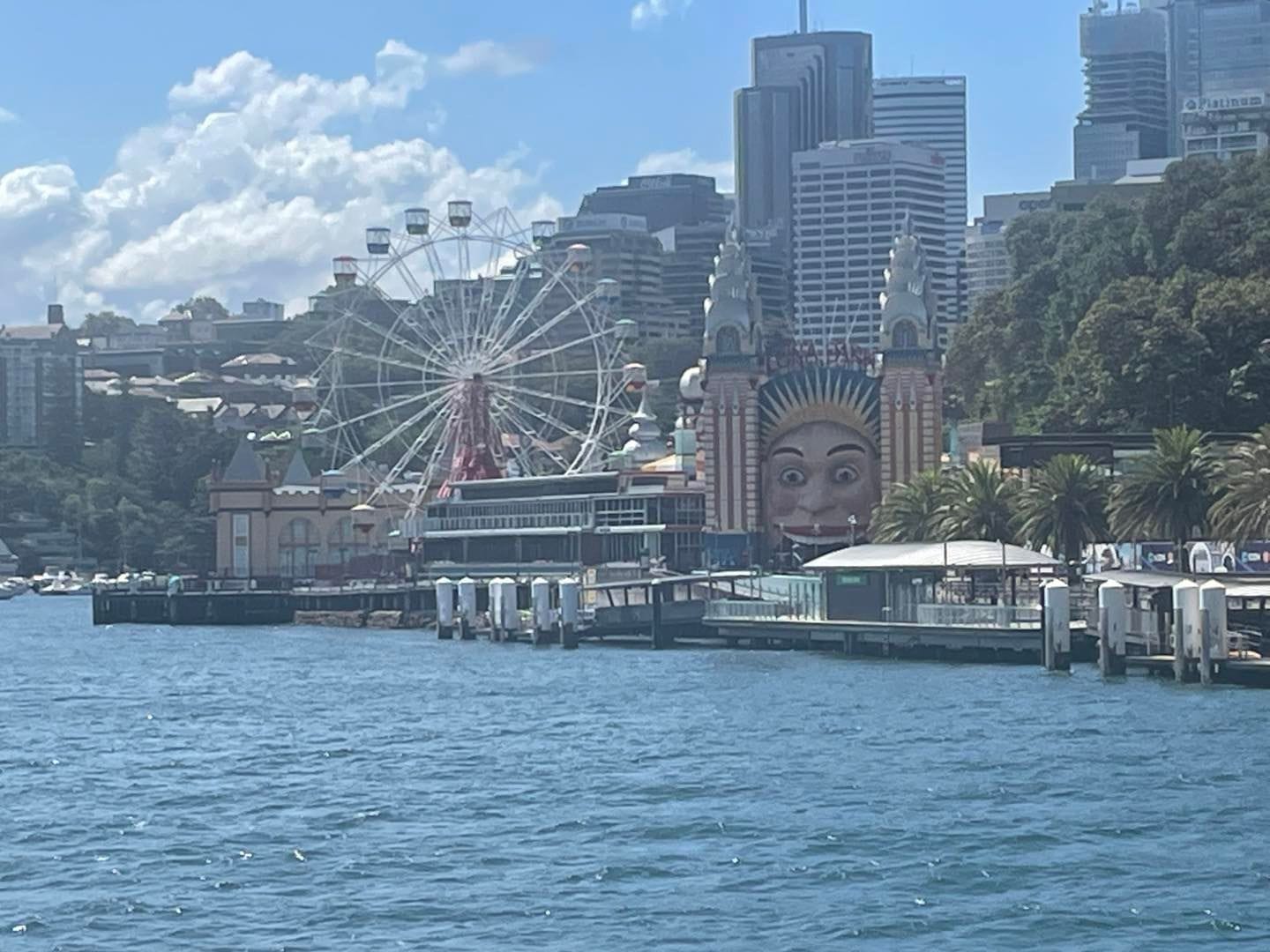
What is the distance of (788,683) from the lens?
3568 inches

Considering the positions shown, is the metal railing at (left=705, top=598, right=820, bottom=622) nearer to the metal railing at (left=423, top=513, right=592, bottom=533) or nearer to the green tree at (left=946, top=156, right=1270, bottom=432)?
the green tree at (left=946, top=156, right=1270, bottom=432)

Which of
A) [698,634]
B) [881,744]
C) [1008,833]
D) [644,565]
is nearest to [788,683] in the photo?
[881,744]

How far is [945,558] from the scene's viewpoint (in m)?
101

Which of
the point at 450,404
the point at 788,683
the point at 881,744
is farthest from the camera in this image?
the point at 450,404

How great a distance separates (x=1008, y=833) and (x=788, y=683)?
38180mm

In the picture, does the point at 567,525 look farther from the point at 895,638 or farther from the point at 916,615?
the point at 895,638

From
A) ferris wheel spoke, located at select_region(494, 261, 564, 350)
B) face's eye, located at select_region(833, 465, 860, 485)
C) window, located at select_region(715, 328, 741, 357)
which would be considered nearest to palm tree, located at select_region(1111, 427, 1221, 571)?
face's eye, located at select_region(833, 465, 860, 485)

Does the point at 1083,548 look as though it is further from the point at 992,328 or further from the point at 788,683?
the point at 992,328

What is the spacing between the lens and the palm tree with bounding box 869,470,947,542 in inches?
4897

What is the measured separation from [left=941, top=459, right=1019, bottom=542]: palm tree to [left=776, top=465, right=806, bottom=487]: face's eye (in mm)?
34783

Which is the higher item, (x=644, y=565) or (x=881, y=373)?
(x=881, y=373)

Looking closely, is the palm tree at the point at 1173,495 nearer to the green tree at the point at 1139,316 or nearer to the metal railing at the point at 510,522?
the green tree at the point at 1139,316

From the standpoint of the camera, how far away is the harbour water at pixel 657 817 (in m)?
44.7

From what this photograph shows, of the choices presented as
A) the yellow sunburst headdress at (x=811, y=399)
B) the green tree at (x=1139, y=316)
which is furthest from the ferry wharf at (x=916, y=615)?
the green tree at (x=1139, y=316)
